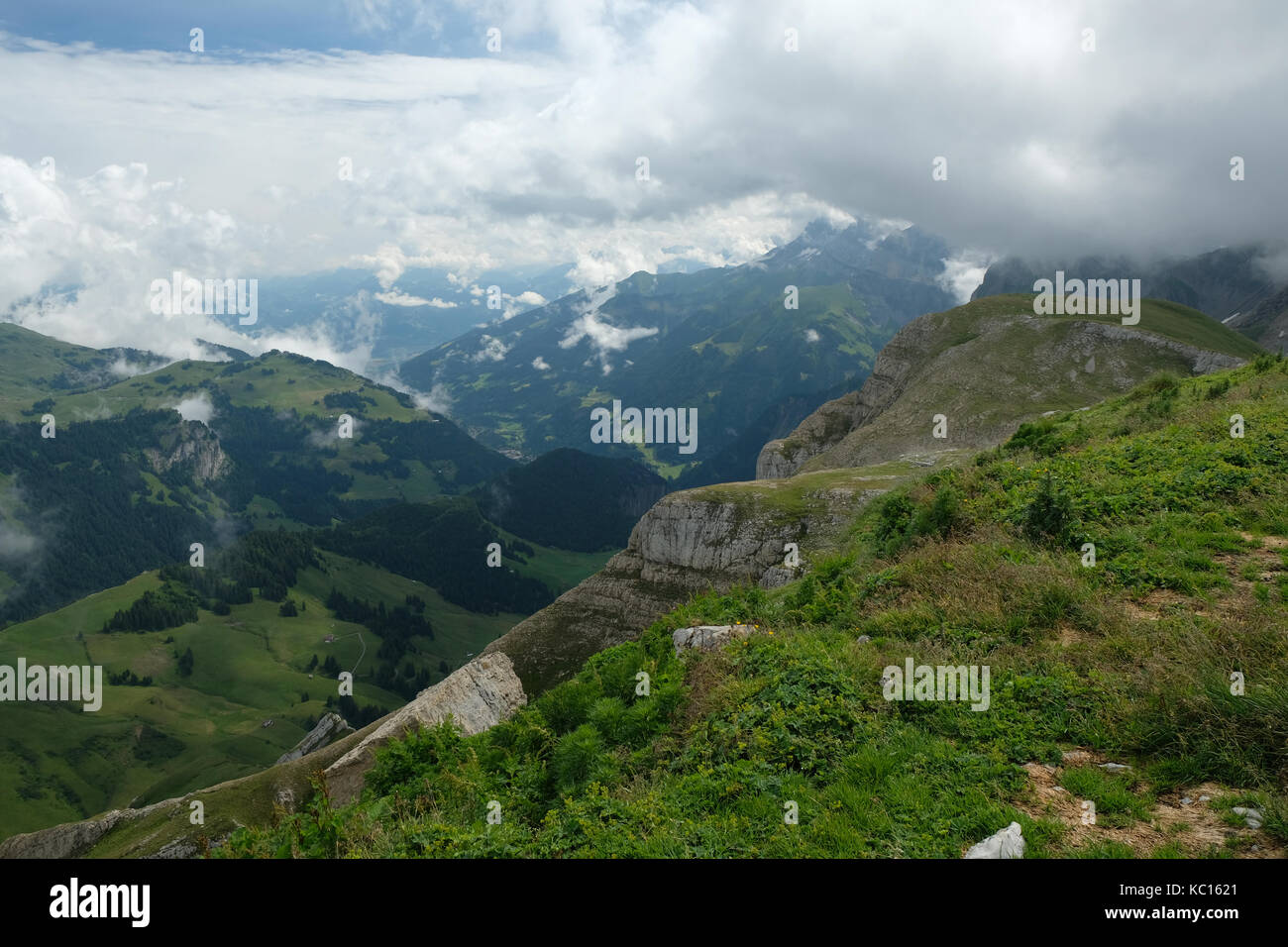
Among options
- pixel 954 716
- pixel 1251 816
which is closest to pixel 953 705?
pixel 954 716

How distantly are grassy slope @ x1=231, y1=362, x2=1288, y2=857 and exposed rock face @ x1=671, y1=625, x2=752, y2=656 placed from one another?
0.62m

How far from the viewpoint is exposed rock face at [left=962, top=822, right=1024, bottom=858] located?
7.08m

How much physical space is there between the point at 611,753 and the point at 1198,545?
12.9 meters

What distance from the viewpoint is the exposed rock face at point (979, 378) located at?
100 meters

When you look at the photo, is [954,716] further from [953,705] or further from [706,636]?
[706,636]

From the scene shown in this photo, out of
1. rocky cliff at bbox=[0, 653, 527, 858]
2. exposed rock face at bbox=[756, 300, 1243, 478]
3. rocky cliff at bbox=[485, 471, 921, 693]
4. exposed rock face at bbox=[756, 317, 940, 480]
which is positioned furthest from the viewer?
exposed rock face at bbox=[756, 317, 940, 480]

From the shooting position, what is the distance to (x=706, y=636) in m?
16.8

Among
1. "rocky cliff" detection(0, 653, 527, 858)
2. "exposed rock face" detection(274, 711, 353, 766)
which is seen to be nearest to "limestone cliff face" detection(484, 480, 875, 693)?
"rocky cliff" detection(0, 653, 527, 858)

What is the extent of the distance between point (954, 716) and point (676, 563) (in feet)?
259

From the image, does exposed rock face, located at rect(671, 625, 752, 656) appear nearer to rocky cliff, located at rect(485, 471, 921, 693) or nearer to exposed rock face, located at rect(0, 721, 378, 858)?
exposed rock face, located at rect(0, 721, 378, 858)

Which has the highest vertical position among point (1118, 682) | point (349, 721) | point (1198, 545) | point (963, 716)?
point (1198, 545)

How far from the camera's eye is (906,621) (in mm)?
13594
